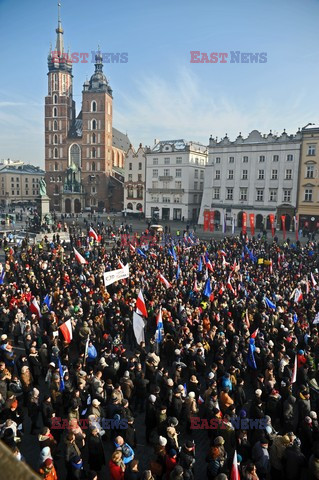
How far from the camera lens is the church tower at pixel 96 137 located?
258ft

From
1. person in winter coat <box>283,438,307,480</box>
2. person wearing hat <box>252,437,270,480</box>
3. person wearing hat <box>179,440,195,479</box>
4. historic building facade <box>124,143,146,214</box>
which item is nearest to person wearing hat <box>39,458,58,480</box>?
person wearing hat <box>179,440,195,479</box>

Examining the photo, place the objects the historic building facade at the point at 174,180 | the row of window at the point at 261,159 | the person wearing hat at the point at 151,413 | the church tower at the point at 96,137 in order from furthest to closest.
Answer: the church tower at the point at 96,137 → the historic building facade at the point at 174,180 → the row of window at the point at 261,159 → the person wearing hat at the point at 151,413

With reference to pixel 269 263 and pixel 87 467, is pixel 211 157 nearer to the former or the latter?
pixel 269 263

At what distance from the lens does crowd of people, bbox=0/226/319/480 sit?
21.1ft

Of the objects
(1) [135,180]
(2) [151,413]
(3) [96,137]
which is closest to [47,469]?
(2) [151,413]

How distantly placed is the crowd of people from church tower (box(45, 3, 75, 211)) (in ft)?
230

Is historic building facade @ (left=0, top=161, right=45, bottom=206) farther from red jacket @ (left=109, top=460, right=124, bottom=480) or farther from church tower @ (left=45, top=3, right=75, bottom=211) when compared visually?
red jacket @ (left=109, top=460, right=124, bottom=480)

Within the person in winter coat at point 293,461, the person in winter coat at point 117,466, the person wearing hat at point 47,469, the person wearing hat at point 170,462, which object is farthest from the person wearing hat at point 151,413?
the person in winter coat at point 293,461

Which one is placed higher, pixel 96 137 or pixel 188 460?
pixel 96 137

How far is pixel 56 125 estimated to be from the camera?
276 feet

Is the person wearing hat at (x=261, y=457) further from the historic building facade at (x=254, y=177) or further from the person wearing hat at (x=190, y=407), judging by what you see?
the historic building facade at (x=254, y=177)

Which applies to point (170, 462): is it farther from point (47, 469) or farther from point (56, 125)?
point (56, 125)

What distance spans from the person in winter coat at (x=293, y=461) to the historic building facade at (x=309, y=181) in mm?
44696

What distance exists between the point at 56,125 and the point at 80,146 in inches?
317
